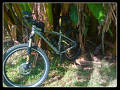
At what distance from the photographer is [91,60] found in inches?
131

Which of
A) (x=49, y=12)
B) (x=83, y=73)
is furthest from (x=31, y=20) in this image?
(x=83, y=73)

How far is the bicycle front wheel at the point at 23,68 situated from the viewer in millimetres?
2518

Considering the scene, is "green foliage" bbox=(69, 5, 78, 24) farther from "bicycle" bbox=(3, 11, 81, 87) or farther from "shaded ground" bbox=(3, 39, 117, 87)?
"shaded ground" bbox=(3, 39, 117, 87)

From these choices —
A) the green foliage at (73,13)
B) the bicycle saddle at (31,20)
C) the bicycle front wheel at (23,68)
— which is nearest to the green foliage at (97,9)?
the green foliage at (73,13)

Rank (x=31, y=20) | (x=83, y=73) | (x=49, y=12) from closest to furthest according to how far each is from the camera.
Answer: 1. (x=31, y=20)
2. (x=49, y=12)
3. (x=83, y=73)

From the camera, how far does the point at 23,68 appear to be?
2.67 m

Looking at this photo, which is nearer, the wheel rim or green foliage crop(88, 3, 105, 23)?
green foliage crop(88, 3, 105, 23)

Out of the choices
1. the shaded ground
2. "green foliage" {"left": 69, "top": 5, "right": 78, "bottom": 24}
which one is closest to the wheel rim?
the shaded ground

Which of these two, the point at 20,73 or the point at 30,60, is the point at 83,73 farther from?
the point at 20,73

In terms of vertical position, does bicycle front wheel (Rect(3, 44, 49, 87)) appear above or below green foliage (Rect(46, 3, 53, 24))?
below

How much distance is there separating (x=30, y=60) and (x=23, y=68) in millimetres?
160

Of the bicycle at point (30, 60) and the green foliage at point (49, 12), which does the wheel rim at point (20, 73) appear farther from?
→ the green foliage at point (49, 12)

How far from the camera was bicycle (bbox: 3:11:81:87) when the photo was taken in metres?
2.51

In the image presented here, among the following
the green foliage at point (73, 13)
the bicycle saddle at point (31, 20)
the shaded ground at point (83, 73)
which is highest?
the green foliage at point (73, 13)
